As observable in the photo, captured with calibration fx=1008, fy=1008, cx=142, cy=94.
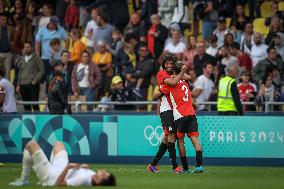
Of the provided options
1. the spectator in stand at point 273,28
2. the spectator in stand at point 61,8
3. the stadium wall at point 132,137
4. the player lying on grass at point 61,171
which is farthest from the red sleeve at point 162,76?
the spectator in stand at point 61,8

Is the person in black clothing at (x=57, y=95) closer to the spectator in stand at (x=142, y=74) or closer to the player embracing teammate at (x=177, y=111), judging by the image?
the spectator in stand at (x=142, y=74)

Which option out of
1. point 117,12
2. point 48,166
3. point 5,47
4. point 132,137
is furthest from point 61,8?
point 48,166

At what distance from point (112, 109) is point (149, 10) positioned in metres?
Answer: 3.83

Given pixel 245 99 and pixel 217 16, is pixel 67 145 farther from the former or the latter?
pixel 217 16

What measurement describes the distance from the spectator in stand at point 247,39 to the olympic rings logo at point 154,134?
4.90m

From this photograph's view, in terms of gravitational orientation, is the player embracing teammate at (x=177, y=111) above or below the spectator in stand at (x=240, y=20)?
below

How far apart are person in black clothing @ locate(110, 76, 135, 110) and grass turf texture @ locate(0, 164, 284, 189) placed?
4.73 m

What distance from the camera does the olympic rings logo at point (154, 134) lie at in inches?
1025

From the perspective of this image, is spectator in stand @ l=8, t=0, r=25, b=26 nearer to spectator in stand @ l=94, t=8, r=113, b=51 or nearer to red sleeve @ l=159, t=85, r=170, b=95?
spectator in stand @ l=94, t=8, r=113, b=51

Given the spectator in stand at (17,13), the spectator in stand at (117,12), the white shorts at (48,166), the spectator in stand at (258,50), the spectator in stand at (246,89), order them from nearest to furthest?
the white shorts at (48,166)
the spectator in stand at (246,89)
the spectator in stand at (258,50)
the spectator in stand at (117,12)
the spectator in stand at (17,13)

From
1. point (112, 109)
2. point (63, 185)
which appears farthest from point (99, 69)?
point (63, 185)

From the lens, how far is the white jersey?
52.7ft

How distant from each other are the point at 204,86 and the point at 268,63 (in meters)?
1.97

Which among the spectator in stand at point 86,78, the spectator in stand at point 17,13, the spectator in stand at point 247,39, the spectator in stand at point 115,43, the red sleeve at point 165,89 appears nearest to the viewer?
the red sleeve at point 165,89
